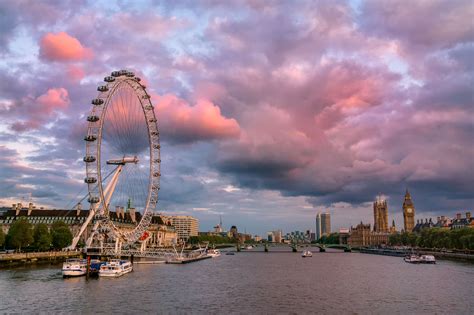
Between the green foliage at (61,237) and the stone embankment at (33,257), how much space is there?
4.21 m

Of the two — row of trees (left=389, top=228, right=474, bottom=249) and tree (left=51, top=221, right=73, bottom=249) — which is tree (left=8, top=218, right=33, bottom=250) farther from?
row of trees (left=389, top=228, right=474, bottom=249)

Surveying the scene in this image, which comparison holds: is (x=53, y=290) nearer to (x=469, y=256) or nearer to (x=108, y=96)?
(x=108, y=96)

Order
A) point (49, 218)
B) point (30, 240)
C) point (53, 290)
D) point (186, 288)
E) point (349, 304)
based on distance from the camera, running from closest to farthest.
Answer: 1. point (349, 304)
2. point (53, 290)
3. point (186, 288)
4. point (30, 240)
5. point (49, 218)

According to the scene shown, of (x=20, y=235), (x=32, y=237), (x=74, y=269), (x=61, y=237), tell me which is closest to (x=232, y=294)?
(x=74, y=269)

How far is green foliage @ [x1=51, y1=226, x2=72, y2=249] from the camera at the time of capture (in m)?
114

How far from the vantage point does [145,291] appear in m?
58.7

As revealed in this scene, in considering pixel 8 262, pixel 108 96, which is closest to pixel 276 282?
pixel 108 96

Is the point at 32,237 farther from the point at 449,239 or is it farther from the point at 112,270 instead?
the point at 449,239

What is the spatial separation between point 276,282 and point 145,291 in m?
21.9

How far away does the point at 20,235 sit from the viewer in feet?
332

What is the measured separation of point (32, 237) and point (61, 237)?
11.2 metres

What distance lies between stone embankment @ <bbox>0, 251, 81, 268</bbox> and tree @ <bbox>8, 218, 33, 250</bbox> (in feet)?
17.1

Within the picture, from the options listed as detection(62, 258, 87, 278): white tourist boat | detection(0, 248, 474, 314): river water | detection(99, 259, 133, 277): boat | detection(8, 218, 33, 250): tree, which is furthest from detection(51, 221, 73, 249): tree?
detection(62, 258, 87, 278): white tourist boat

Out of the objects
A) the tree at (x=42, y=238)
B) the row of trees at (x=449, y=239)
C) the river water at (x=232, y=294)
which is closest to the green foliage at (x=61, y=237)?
the tree at (x=42, y=238)
